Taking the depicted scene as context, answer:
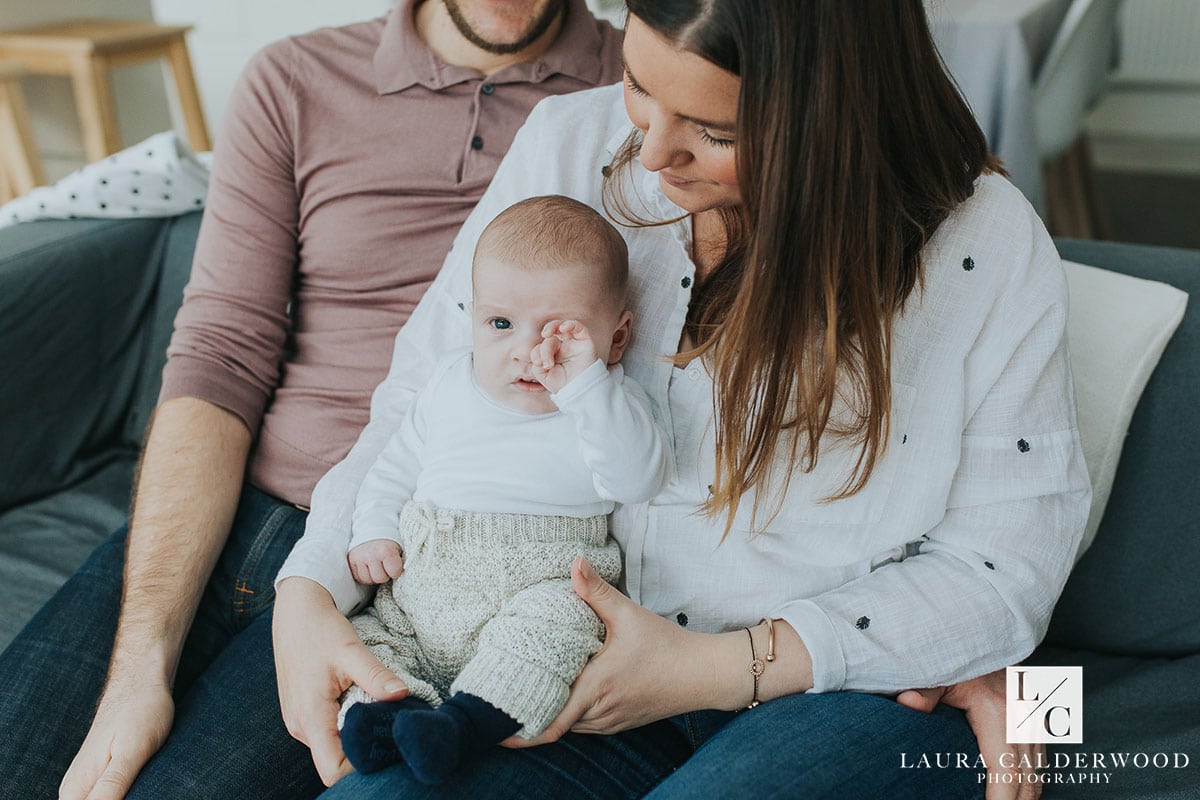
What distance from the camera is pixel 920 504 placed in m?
1.14

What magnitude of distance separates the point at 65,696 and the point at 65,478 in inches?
30.0

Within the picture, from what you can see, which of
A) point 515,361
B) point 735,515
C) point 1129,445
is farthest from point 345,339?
point 1129,445

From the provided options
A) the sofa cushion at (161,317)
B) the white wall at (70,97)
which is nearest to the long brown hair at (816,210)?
the sofa cushion at (161,317)

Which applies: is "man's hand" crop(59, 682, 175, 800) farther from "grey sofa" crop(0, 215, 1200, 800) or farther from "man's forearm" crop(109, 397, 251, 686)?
"grey sofa" crop(0, 215, 1200, 800)

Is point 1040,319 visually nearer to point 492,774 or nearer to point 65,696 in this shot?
point 492,774

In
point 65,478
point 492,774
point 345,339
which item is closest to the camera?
point 492,774

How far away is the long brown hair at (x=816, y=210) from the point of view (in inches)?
36.8

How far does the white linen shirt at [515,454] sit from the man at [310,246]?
29 cm

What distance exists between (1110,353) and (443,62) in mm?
997

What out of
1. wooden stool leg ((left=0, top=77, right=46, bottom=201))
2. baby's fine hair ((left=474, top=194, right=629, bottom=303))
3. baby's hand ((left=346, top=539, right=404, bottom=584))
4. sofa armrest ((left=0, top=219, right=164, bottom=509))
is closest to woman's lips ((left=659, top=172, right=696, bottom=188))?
baby's fine hair ((left=474, top=194, right=629, bottom=303))

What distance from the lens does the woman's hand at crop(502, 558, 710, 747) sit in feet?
3.55

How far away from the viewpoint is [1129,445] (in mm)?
1398

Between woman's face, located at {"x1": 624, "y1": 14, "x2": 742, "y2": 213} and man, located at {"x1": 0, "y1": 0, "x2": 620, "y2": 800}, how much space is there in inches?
22.0

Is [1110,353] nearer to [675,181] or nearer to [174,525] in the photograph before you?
[675,181]
